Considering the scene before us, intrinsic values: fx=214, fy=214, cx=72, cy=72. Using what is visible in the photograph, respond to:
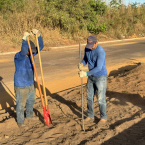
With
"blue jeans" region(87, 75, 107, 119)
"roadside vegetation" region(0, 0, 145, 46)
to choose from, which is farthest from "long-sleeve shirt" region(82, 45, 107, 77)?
"roadside vegetation" region(0, 0, 145, 46)

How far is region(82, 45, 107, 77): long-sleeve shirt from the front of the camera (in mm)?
3822

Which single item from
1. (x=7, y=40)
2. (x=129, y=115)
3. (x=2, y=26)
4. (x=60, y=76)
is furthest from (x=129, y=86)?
(x=2, y=26)

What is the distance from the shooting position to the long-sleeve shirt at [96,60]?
12.5ft

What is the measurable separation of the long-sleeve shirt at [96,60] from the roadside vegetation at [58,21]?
12.6 metres

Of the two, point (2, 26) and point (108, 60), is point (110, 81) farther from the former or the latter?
point (2, 26)

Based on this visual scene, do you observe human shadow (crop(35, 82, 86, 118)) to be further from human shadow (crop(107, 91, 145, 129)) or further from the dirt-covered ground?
human shadow (crop(107, 91, 145, 129))

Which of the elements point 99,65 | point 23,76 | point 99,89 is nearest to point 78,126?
point 99,89

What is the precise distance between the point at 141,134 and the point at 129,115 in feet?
2.86

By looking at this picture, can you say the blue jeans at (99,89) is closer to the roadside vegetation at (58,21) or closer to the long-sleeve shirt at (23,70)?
the long-sleeve shirt at (23,70)

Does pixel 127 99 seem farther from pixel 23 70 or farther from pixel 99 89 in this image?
pixel 23 70

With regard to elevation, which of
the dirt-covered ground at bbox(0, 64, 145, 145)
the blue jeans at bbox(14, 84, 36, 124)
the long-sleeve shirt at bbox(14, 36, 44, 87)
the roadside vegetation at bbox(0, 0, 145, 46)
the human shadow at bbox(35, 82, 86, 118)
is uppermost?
the roadside vegetation at bbox(0, 0, 145, 46)

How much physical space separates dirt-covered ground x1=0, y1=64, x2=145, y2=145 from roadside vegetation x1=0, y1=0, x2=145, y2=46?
11.5m

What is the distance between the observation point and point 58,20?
19969 millimetres

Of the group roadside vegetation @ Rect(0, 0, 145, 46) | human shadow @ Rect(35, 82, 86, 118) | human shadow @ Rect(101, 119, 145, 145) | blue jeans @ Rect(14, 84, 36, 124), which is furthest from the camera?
roadside vegetation @ Rect(0, 0, 145, 46)
